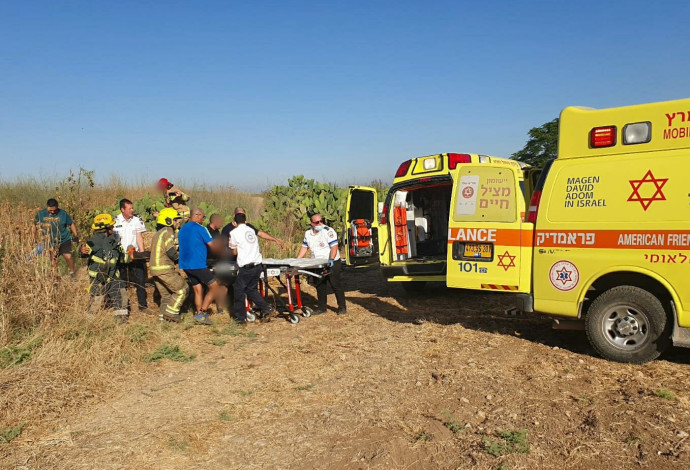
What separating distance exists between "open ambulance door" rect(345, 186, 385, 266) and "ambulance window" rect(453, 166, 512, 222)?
10.2 ft

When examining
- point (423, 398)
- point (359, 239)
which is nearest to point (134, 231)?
point (359, 239)

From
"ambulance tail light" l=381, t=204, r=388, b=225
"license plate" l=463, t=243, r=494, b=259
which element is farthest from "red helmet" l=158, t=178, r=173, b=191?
"license plate" l=463, t=243, r=494, b=259

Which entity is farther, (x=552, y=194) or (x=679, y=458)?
(x=552, y=194)

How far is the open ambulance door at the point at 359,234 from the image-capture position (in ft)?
34.2

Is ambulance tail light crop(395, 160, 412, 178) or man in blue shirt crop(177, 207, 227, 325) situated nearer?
man in blue shirt crop(177, 207, 227, 325)

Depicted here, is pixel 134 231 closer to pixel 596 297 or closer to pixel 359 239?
pixel 359 239

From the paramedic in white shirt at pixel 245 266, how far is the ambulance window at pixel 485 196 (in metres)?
2.99

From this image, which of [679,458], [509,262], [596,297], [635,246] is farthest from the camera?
[509,262]

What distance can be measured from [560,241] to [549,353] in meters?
1.29

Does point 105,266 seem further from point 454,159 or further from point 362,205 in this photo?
point 454,159

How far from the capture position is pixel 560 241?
6.01 metres

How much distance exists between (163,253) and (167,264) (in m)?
0.17

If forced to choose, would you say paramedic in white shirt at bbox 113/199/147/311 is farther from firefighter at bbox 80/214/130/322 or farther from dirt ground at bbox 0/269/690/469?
dirt ground at bbox 0/269/690/469

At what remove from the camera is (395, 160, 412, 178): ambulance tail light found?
922 centimetres
